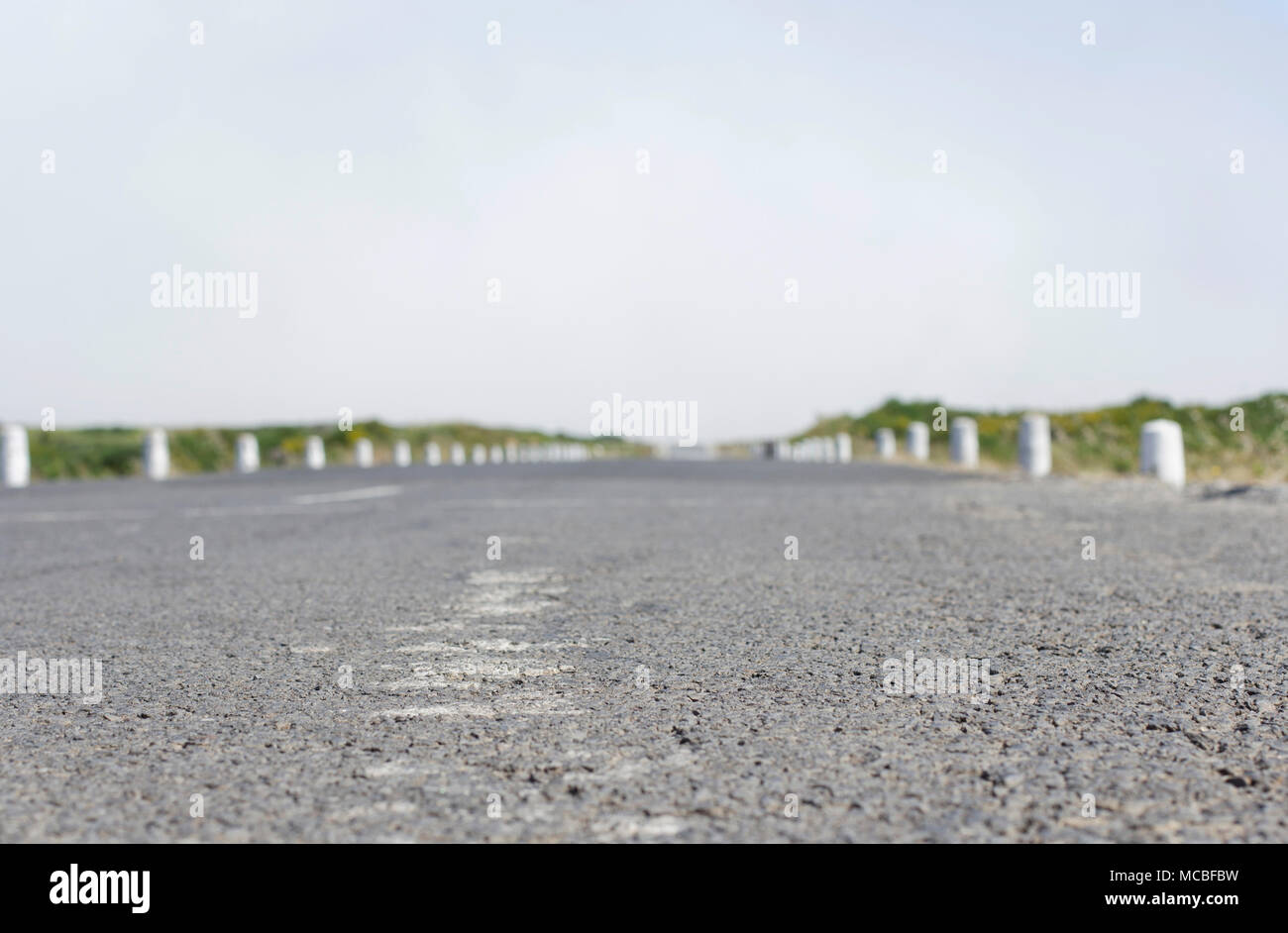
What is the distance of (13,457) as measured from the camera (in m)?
18.7

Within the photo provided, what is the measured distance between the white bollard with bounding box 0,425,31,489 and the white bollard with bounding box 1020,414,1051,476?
17.0m

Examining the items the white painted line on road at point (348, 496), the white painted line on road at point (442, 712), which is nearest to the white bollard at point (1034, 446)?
the white painted line on road at point (348, 496)

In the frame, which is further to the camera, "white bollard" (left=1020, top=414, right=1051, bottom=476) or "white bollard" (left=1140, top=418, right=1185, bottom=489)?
"white bollard" (left=1020, top=414, right=1051, bottom=476)

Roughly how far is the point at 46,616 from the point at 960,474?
15627 mm

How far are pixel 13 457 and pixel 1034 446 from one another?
1725 centimetres

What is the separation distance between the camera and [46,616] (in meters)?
4.49

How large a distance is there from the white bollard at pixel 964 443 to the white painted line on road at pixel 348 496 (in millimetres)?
12079

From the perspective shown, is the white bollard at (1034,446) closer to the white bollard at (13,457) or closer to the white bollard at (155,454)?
the white bollard at (13,457)

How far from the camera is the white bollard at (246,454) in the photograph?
26.7 m

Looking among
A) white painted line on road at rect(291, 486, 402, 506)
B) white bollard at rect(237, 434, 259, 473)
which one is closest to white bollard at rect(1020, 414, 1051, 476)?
white painted line on road at rect(291, 486, 402, 506)

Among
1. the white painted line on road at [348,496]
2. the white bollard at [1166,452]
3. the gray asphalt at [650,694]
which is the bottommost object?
the gray asphalt at [650,694]

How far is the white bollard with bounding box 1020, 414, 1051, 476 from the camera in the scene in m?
17.3

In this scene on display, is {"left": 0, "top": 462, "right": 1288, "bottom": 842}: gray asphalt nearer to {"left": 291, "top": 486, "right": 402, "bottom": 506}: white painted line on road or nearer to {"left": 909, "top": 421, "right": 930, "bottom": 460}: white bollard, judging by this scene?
{"left": 291, "top": 486, "right": 402, "bottom": 506}: white painted line on road

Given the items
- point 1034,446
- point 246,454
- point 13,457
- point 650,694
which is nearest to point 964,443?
point 1034,446
